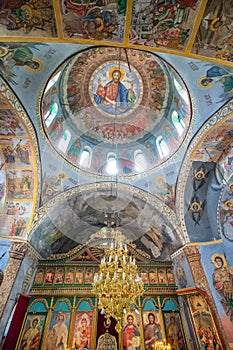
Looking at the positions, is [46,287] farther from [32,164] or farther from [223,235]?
[223,235]

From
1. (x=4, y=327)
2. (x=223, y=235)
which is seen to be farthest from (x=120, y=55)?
(x=4, y=327)

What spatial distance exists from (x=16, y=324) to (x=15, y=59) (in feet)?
31.4

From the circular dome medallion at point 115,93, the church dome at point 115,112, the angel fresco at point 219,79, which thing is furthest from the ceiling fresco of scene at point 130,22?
the circular dome medallion at point 115,93

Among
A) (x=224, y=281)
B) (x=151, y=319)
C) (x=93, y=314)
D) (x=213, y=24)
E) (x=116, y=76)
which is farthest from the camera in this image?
(x=116, y=76)

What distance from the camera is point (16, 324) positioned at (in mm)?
7641

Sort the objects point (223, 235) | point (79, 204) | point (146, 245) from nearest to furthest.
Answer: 1. point (223, 235)
2. point (79, 204)
3. point (146, 245)

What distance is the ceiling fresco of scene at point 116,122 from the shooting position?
3.38 metres

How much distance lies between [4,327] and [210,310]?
299 inches

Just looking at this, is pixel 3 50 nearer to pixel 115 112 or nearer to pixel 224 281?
pixel 115 112

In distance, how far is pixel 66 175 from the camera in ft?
31.5

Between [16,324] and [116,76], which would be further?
[116,76]

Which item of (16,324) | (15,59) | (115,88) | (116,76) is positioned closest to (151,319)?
(16,324)

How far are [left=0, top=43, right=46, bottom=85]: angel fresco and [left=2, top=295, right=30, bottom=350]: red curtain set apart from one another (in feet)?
28.0

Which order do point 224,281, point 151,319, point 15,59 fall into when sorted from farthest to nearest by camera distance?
point 151,319 < point 224,281 < point 15,59
